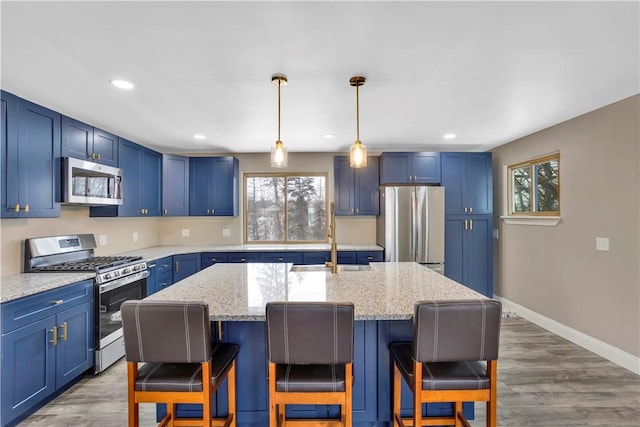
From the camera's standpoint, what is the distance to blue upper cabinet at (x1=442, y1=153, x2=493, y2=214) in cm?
447

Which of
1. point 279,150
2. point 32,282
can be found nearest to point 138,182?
point 32,282

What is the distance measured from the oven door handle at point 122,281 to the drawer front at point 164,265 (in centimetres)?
37

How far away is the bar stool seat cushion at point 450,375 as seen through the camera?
4.75 ft

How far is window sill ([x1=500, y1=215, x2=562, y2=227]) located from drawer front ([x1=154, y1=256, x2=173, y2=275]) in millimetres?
4493

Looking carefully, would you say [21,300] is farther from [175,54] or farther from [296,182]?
[296,182]

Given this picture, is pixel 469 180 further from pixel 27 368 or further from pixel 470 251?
pixel 27 368

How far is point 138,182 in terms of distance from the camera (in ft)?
13.0

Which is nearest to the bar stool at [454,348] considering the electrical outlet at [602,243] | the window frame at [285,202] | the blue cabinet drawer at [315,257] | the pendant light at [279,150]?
the pendant light at [279,150]

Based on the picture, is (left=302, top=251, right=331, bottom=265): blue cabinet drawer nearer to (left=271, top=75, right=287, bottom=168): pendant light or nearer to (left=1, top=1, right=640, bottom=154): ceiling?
(left=1, top=1, right=640, bottom=154): ceiling

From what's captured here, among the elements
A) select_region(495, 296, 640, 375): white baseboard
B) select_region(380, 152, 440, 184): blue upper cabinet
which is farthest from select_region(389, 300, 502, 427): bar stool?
select_region(380, 152, 440, 184): blue upper cabinet

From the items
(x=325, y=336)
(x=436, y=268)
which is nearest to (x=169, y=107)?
(x=325, y=336)

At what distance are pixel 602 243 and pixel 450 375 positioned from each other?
253cm

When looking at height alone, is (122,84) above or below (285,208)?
above

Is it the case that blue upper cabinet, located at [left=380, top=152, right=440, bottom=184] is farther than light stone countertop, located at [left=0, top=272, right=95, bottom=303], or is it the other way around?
blue upper cabinet, located at [left=380, top=152, right=440, bottom=184]
